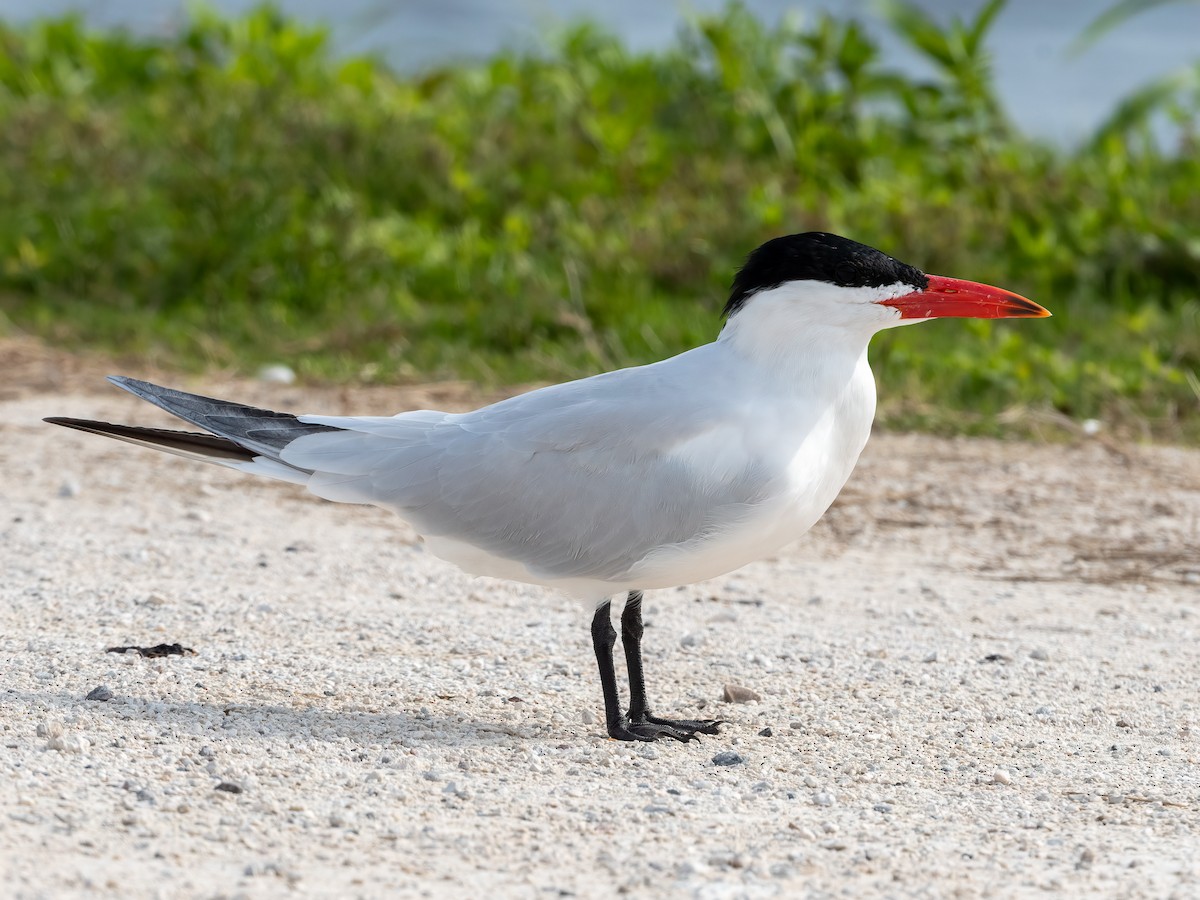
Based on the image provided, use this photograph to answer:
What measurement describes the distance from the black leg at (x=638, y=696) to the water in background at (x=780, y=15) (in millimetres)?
6533

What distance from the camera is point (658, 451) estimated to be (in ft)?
12.4

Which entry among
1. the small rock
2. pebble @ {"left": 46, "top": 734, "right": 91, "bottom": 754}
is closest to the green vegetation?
the small rock

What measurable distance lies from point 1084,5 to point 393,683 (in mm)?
16535

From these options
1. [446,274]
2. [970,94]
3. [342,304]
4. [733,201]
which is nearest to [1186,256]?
[970,94]

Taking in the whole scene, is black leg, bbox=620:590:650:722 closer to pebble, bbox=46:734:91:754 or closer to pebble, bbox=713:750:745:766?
pebble, bbox=713:750:745:766

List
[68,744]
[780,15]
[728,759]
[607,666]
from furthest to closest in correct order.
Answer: [780,15] < [607,666] < [728,759] < [68,744]

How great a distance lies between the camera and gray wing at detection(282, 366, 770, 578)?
375 cm

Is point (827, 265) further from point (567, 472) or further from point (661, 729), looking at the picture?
point (661, 729)

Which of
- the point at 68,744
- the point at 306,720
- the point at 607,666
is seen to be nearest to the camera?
the point at 68,744

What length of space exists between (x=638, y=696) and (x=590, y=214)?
198 inches

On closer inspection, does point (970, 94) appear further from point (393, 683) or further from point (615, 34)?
point (393, 683)

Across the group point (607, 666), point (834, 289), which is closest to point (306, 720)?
point (607, 666)

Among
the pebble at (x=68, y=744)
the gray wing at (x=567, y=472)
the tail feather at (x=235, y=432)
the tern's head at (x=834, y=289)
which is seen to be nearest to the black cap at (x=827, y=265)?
the tern's head at (x=834, y=289)

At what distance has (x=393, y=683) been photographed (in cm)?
412
